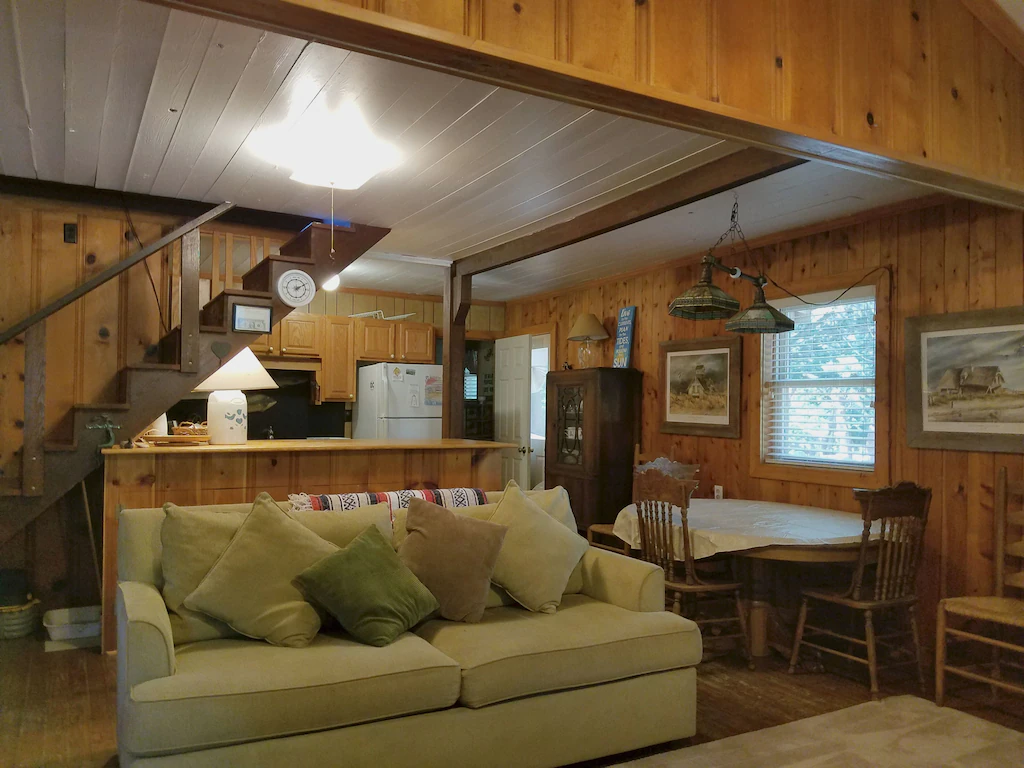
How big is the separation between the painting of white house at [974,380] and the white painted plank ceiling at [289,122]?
845 mm

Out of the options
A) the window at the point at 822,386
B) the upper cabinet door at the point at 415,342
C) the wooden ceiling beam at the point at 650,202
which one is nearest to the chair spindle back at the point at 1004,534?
the window at the point at 822,386

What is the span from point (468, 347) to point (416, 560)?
18.5 ft

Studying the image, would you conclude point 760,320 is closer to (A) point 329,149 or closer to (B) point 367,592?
(A) point 329,149

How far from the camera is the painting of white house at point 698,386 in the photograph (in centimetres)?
530

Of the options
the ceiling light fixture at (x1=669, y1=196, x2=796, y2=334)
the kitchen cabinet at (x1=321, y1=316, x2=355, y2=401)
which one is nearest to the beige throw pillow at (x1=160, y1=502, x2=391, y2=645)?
the ceiling light fixture at (x1=669, y1=196, x2=796, y2=334)

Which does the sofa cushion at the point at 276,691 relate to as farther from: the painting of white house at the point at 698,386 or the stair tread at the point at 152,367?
the painting of white house at the point at 698,386

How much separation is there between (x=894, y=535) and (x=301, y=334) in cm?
508

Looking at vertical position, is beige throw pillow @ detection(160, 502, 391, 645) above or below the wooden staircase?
below

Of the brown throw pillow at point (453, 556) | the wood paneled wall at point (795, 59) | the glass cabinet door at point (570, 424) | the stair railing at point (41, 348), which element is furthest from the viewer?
the glass cabinet door at point (570, 424)

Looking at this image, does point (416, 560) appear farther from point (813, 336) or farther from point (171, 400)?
point (813, 336)

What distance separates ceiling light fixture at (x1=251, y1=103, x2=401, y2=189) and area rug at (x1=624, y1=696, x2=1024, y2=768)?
2.73m

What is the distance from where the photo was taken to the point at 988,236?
379 cm

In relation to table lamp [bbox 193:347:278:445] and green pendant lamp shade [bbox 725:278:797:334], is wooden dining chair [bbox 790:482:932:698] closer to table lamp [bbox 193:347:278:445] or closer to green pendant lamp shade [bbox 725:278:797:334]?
green pendant lamp shade [bbox 725:278:797:334]

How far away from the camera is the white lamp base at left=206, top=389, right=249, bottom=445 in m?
4.32
